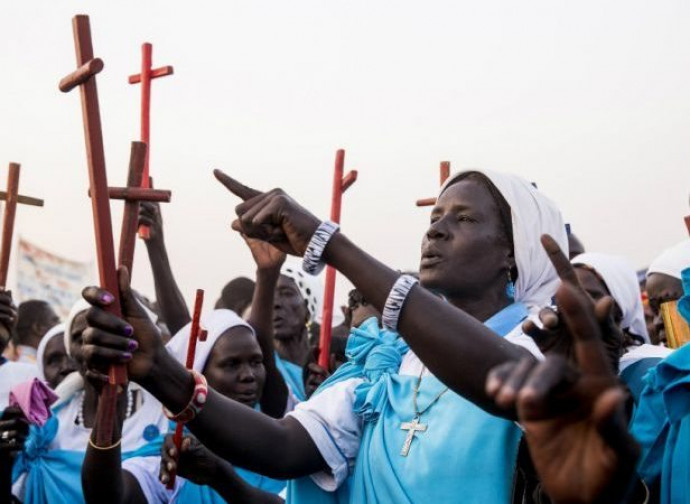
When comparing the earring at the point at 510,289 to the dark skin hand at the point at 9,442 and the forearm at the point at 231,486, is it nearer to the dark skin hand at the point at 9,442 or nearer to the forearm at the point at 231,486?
the forearm at the point at 231,486

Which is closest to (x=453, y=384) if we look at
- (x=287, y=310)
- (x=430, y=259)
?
(x=430, y=259)

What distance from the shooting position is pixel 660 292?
14.8 ft

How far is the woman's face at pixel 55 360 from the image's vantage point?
614cm

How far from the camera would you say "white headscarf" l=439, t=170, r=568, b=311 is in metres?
3.01

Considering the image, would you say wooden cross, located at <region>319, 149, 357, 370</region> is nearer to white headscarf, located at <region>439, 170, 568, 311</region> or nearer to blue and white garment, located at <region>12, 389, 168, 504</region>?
blue and white garment, located at <region>12, 389, 168, 504</region>

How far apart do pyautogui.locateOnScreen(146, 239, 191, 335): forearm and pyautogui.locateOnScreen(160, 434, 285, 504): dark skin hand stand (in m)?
1.50

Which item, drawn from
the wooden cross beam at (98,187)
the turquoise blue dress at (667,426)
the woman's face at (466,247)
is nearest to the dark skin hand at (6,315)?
the wooden cross beam at (98,187)

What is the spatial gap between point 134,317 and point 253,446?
1.79 feet

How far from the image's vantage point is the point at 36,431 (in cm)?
491

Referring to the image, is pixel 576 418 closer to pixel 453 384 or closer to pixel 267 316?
pixel 453 384

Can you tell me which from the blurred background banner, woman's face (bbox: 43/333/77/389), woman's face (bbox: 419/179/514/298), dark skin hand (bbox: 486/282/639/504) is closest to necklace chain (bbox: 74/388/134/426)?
woman's face (bbox: 43/333/77/389)

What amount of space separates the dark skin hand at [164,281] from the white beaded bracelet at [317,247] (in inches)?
95.6

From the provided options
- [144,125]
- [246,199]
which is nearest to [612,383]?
[246,199]

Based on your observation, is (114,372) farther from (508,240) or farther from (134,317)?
(508,240)
